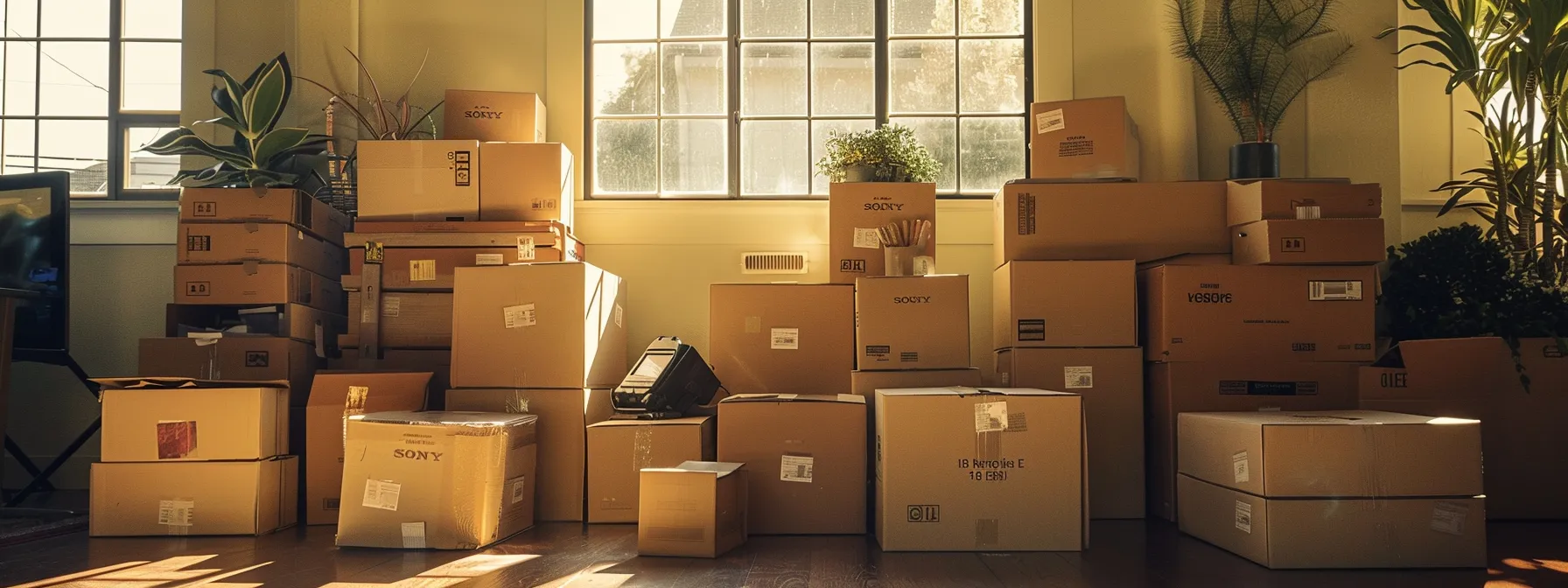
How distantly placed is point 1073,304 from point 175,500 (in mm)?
2790

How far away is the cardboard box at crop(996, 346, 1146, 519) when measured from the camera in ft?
10.8

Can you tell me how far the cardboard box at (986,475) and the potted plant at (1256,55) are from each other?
5.34 feet

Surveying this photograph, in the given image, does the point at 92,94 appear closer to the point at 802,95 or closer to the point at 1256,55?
the point at 802,95

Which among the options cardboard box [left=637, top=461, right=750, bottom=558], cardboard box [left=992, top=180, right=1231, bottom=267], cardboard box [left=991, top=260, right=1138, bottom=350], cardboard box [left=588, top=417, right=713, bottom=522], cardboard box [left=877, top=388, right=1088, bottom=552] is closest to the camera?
cardboard box [left=637, top=461, right=750, bottom=558]

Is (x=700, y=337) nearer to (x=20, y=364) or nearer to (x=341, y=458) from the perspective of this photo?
(x=341, y=458)

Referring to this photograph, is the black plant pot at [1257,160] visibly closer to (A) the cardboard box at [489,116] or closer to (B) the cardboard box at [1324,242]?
(B) the cardboard box at [1324,242]

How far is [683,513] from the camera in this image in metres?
2.58

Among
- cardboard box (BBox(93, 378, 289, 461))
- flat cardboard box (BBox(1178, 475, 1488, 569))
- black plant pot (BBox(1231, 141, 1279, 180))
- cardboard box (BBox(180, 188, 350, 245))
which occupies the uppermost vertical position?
black plant pot (BBox(1231, 141, 1279, 180))

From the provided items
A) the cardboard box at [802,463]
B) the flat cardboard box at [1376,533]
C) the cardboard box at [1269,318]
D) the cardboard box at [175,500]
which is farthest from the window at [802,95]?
the flat cardboard box at [1376,533]

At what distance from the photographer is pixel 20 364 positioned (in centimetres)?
404

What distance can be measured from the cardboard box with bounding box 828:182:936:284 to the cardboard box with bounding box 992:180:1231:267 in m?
0.36

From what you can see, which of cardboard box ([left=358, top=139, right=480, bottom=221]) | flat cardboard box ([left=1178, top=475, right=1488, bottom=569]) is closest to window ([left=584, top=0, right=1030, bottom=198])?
cardboard box ([left=358, top=139, right=480, bottom=221])

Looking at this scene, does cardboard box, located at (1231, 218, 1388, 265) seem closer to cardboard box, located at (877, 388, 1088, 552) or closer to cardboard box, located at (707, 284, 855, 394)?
cardboard box, located at (877, 388, 1088, 552)

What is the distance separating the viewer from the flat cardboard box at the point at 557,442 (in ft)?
10.5
